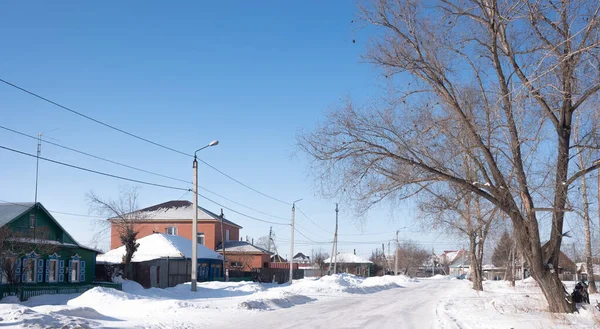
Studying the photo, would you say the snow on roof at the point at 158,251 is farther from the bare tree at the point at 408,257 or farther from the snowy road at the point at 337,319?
the bare tree at the point at 408,257

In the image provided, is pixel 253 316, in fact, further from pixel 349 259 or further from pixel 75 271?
pixel 349 259

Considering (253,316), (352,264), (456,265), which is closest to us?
(253,316)

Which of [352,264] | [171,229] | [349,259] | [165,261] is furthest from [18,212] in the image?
[349,259]

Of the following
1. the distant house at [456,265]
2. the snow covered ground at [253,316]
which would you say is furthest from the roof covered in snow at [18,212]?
the distant house at [456,265]

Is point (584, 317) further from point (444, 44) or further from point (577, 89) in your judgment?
point (444, 44)

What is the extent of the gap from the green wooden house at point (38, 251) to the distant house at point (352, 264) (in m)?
71.7

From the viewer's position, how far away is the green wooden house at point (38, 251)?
94.7 feet

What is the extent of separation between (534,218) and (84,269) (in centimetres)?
3086

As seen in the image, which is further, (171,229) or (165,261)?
(171,229)

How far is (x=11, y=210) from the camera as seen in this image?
3378 centimetres

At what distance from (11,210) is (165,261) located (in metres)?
12.9

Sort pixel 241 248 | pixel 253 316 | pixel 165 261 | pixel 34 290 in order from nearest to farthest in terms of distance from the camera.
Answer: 1. pixel 253 316
2. pixel 34 290
3. pixel 165 261
4. pixel 241 248

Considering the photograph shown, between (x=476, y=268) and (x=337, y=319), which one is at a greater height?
(x=476, y=268)

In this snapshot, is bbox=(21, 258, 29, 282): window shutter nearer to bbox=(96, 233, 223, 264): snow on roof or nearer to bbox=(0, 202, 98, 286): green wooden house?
bbox=(0, 202, 98, 286): green wooden house
